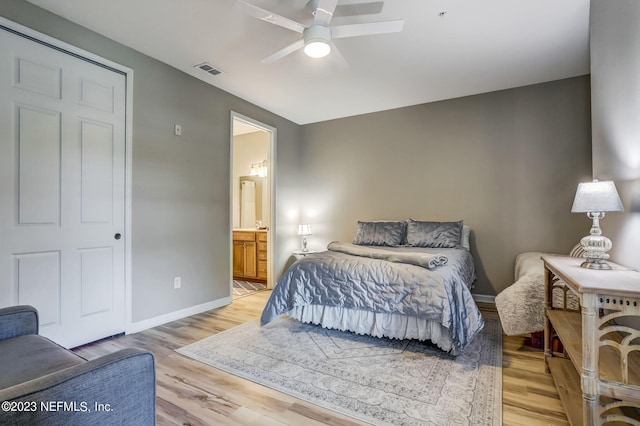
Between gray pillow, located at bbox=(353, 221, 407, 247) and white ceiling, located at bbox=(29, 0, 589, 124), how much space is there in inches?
66.5

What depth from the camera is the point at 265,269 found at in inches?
187

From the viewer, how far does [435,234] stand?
3.68 metres

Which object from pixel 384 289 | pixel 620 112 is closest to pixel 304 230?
pixel 384 289

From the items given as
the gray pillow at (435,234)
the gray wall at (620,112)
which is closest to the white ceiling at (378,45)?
the gray wall at (620,112)

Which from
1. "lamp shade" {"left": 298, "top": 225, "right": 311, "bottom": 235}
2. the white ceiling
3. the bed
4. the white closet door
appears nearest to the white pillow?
the bed

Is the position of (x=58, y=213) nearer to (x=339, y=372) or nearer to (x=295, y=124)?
(x=339, y=372)

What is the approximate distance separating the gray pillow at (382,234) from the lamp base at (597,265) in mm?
2207

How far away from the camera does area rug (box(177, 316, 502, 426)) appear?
1.69 metres

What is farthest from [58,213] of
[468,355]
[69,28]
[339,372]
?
[468,355]

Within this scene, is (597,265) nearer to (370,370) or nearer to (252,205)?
(370,370)

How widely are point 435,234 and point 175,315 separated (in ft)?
10.1

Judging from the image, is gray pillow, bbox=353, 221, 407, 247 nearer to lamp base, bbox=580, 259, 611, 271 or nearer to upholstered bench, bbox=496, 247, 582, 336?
upholstered bench, bbox=496, 247, 582, 336

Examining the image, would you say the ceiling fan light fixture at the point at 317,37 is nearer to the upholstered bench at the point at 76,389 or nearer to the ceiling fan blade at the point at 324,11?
the ceiling fan blade at the point at 324,11

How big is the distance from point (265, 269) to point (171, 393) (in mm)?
2924
